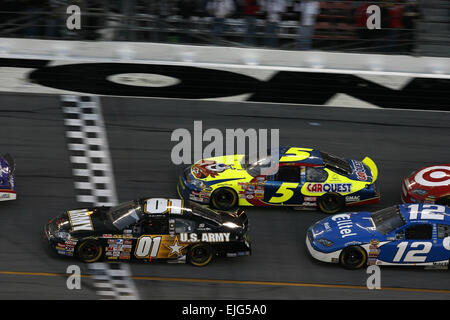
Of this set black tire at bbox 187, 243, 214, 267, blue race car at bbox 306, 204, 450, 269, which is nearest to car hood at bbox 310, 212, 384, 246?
blue race car at bbox 306, 204, 450, 269

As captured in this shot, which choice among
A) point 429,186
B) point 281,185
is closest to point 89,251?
point 281,185

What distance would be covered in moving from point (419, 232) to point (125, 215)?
4966 millimetres

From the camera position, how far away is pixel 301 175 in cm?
1492

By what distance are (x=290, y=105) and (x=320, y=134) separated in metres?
1.79

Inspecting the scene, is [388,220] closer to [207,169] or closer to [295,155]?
[295,155]

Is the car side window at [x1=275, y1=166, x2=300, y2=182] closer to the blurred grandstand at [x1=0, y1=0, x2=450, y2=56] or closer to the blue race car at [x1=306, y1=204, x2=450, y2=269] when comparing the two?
the blue race car at [x1=306, y1=204, x2=450, y2=269]

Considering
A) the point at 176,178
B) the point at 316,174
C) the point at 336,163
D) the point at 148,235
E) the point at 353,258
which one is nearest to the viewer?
the point at 148,235

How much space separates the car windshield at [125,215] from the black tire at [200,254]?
41.5 inches

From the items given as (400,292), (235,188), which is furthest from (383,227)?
(235,188)

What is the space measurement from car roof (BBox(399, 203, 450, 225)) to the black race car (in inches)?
111

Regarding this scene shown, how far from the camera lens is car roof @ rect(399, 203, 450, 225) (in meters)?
13.0

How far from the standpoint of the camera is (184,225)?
12953mm
